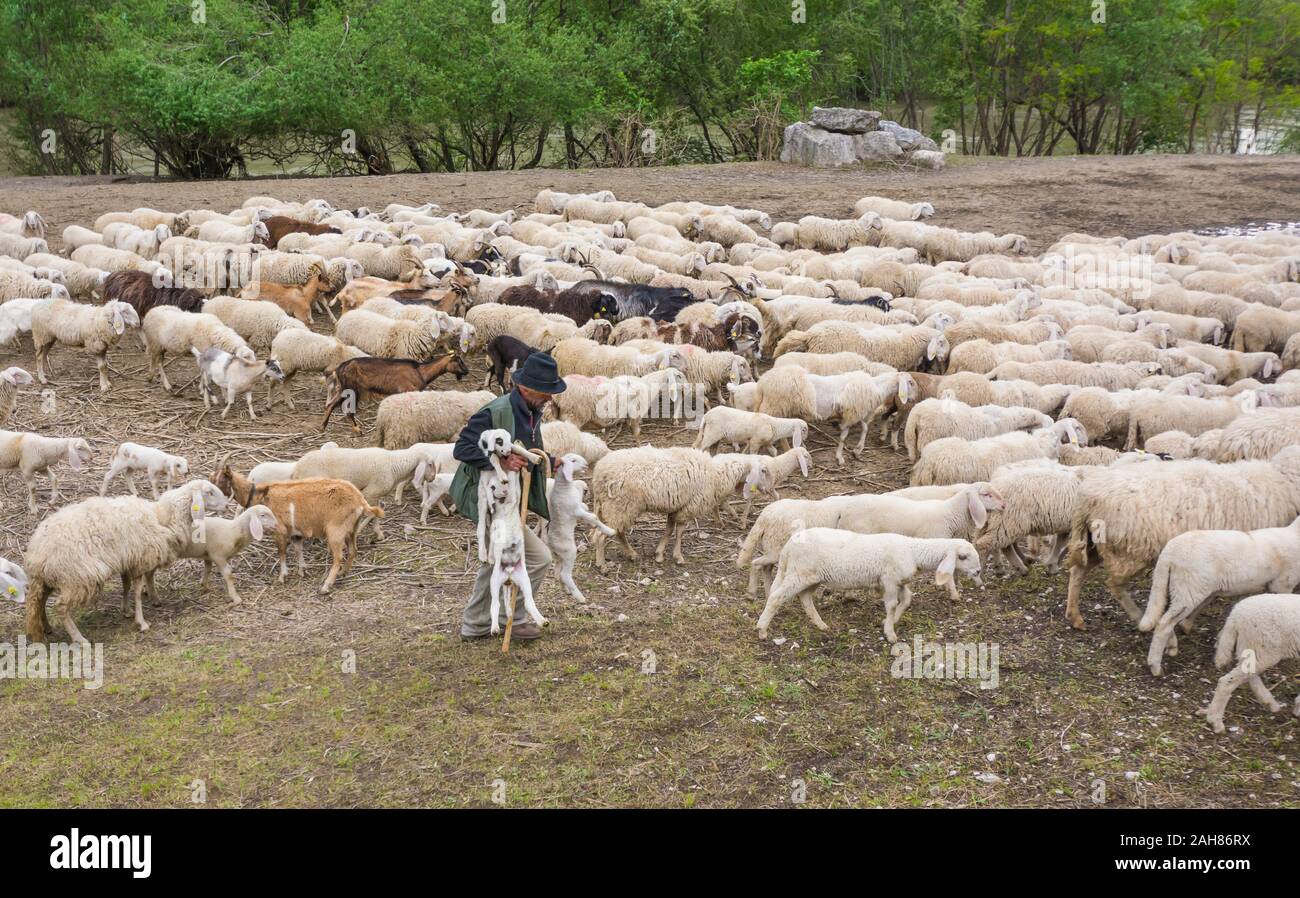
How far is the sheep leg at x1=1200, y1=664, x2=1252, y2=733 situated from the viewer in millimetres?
5648

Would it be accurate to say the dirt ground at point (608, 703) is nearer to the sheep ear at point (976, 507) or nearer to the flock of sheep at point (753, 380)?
the flock of sheep at point (753, 380)

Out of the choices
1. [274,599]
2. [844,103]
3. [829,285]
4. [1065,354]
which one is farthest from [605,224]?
[844,103]

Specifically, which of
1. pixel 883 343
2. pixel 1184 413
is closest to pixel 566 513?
pixel 883 343

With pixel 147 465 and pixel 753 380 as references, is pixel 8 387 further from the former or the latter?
pixel 753 380

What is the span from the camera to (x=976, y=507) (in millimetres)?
7168

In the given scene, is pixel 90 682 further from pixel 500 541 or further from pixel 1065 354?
pixel 1065 354

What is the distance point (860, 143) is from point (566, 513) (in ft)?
62.5

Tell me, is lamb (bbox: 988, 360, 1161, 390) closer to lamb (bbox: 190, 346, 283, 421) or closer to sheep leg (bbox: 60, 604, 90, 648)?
lamb (bbox: 190, 346, 283, 421)

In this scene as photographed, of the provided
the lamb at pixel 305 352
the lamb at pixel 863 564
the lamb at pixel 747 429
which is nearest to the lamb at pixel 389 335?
the lamb at pixel 305 352

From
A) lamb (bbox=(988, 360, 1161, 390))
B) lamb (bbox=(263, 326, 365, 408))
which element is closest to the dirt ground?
lamb (bbox=(263, 326, 365, 408))

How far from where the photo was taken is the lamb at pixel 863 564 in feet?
21.9

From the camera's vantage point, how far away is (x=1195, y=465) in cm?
717

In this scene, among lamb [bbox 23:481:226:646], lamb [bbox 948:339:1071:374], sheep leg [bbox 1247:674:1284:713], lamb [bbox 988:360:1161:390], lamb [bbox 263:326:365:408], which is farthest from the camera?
lamb [bbox 948:339:1071:374]

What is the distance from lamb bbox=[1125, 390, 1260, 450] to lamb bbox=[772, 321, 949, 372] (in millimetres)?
2209
